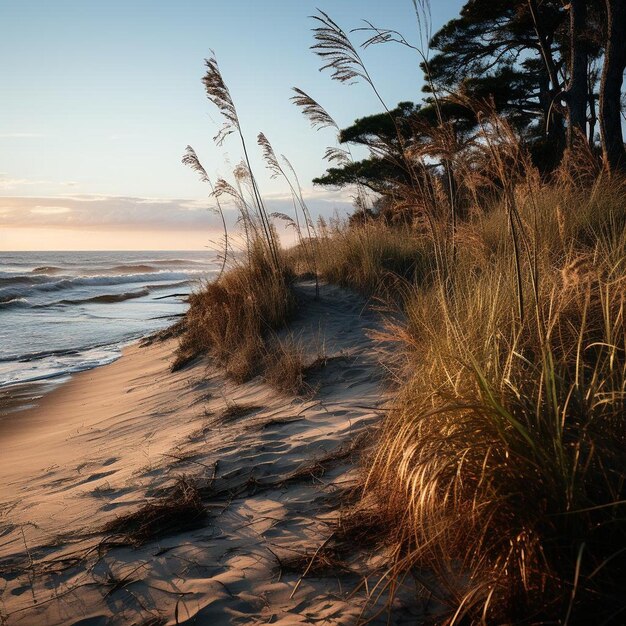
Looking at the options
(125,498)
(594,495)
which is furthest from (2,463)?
(594,495)

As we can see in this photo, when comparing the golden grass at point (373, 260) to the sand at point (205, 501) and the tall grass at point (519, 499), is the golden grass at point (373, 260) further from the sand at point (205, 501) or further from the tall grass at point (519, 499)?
the tall grass at point (519, 499)

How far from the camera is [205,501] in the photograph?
2686 millimetres

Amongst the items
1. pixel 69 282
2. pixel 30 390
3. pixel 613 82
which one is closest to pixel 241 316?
pixel 30 390

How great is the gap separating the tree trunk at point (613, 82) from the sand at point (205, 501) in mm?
6750

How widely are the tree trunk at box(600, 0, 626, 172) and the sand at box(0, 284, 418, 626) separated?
6750 mm

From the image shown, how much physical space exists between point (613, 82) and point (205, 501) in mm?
9742

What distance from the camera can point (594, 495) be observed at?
1.63 meters

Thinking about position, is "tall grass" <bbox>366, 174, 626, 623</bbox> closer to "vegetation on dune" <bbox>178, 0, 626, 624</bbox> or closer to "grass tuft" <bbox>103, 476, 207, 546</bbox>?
"vegetation on dune" <bbox>178, 0, 626, 624</bbox>

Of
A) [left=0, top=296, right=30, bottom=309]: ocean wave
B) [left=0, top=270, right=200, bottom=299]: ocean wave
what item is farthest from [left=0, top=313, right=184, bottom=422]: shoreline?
[left=0, top=270, right=200, bottom=299]: ocean wave

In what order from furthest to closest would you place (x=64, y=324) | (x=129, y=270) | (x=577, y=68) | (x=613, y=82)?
(x=129, y=270) → (x=64, y=324) → (x=577, y=68) → (x=613, y=82)

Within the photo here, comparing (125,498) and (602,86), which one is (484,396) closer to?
(125,498)

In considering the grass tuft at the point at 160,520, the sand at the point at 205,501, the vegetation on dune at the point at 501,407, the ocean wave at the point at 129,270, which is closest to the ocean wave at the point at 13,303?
the sand at the point at 205,501

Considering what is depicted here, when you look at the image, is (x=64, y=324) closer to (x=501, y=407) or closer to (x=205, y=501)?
(x=205, y=501)

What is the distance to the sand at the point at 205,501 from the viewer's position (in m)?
1.87
